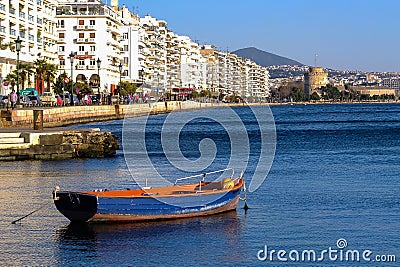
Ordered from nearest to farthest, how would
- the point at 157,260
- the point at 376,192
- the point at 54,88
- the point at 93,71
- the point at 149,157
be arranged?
the point at 157,260, the point at 376,192, the point at 149,157, the point at 54,88, the point at 93,71

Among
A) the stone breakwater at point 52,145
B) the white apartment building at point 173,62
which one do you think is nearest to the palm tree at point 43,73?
the stone breakwater at point 52,145

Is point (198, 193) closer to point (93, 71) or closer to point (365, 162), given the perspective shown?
point (365, 162)

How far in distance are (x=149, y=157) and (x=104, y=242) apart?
72.9ft

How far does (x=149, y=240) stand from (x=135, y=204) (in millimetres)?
1619

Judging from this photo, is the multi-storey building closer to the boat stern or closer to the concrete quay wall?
the concrete quay wall

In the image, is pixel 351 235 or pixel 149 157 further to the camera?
pixel 149 157

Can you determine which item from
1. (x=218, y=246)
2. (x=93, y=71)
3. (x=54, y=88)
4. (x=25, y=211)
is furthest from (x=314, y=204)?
(x=93, y=71)

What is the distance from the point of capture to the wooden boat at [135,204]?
63.9ft

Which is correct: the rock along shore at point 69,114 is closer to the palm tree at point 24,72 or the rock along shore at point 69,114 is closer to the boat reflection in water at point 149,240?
the palm tree at point 24,72

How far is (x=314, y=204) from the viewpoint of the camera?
77.1ft

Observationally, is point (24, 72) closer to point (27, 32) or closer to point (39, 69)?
point (39, 69)

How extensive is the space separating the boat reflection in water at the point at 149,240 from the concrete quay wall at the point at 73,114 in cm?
2881

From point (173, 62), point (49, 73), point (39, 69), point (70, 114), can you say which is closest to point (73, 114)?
point (70, 114)

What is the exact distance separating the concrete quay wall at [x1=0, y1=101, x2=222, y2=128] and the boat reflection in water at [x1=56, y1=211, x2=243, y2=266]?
28814mm
